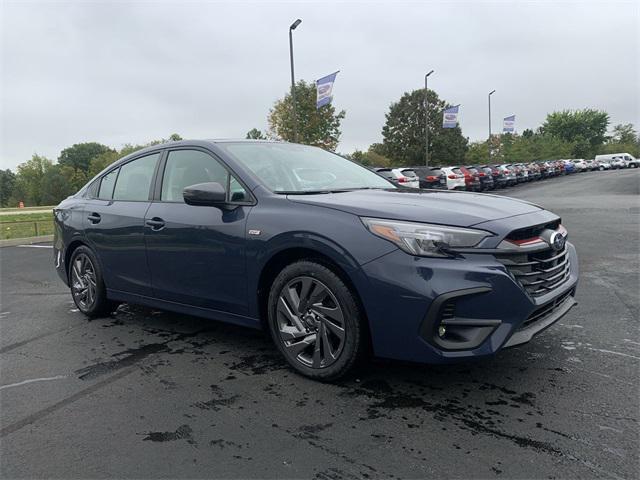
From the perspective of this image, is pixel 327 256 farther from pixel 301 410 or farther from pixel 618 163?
pixel 618 163

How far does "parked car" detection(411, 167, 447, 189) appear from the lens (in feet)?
81.9

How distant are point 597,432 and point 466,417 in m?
0.64

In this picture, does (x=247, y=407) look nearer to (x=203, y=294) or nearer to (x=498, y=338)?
(x=203, y=294)

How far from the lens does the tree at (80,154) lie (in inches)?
4436

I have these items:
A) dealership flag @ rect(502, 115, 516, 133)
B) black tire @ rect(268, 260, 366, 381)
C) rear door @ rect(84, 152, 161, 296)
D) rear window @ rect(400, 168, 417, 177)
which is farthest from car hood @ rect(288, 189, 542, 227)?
dealership flag @ rect(502, 115, 516, 133)

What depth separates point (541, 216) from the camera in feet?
11.2

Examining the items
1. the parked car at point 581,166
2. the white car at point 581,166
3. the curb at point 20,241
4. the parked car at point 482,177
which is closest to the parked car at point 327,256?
the curb at point 20,241

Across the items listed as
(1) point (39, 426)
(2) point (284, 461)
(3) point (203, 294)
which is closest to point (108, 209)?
(3) point (203, 294)

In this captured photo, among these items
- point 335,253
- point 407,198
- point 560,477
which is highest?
point 407,198

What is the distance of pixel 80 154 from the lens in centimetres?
11362

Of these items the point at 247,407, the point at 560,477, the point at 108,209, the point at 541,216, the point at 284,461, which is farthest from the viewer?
the point at 108,209

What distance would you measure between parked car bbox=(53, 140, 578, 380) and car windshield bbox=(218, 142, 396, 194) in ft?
0.06

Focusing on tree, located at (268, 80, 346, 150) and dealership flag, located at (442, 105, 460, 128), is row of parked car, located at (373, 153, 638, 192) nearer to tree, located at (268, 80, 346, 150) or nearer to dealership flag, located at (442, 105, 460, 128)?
dealership flag, located at (442, 105, 460, 128)

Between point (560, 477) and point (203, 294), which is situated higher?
point (203, 294)
